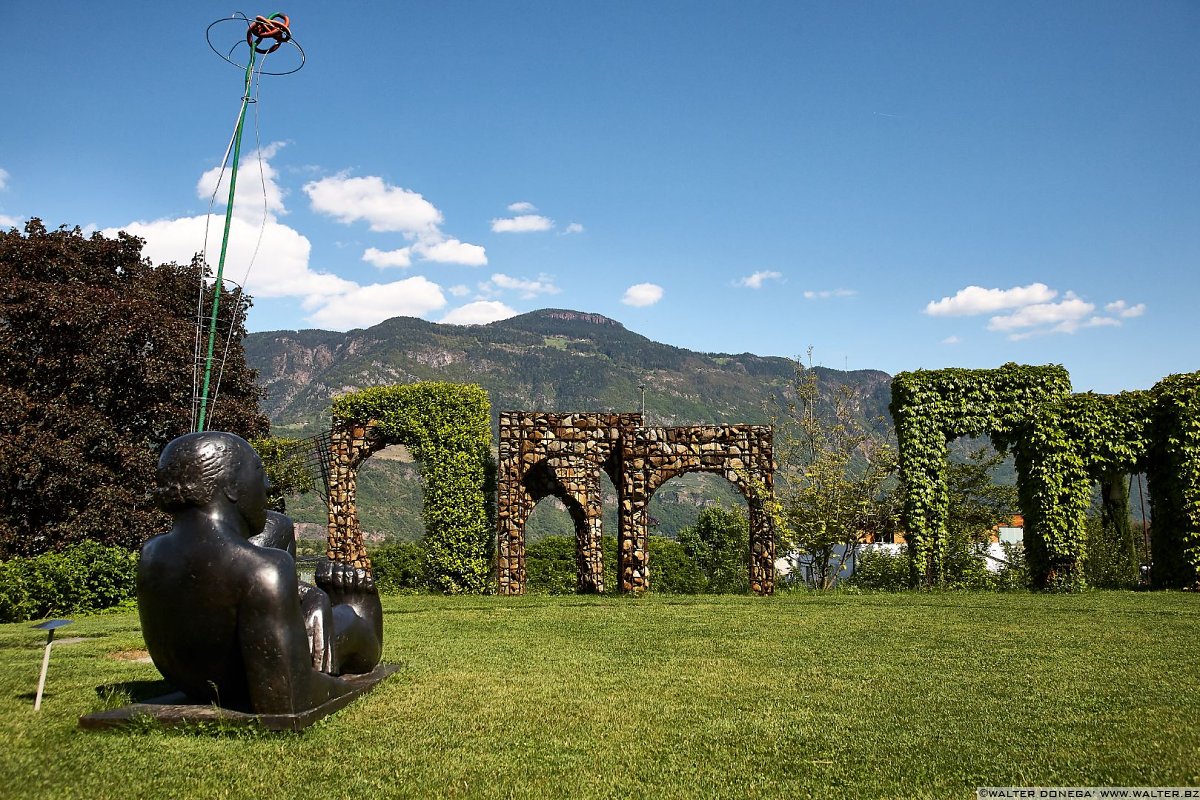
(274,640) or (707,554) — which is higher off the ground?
(274,640)

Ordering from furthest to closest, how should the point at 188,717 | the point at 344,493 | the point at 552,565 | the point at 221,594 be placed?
the point at 552,565
the point at 344,493
the point at 188,717
the point at 221,594

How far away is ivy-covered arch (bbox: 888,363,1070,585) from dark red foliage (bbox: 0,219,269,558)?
606 inches

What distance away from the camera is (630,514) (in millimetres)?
15828

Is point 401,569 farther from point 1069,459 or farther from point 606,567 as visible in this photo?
point 1069,459

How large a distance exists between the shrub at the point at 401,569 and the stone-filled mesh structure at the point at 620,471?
2.26 m

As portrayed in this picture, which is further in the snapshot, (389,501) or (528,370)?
(528,370)

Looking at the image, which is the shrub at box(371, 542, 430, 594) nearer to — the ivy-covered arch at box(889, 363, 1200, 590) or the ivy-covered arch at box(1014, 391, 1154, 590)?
the ivy-covered arch at box(889, 363, 1200, 590)

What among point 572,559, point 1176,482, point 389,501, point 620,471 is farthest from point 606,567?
point 389,501

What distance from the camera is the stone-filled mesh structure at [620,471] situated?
51.9 ft

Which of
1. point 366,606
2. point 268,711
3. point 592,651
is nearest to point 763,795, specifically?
point 268,711

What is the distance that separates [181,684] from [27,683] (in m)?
2.19

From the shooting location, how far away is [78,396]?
53.1 ft

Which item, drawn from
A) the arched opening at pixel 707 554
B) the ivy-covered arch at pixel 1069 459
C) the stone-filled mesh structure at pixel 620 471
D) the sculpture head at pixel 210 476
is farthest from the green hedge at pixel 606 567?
the sculpture head at pixel 210 476

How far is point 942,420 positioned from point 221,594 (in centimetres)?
1502
